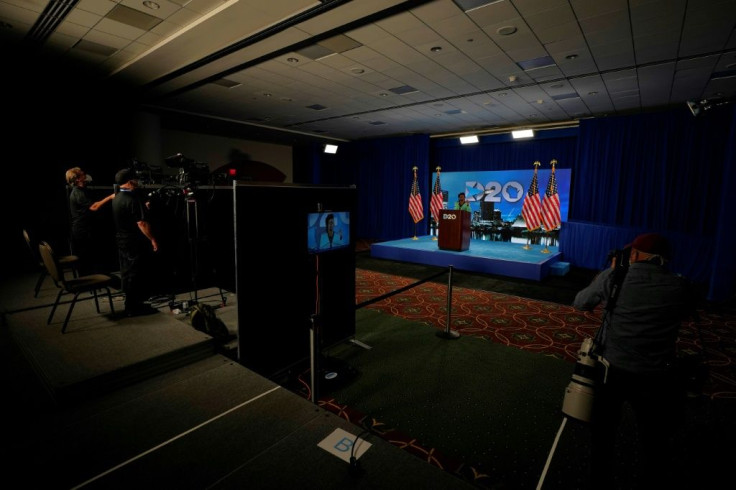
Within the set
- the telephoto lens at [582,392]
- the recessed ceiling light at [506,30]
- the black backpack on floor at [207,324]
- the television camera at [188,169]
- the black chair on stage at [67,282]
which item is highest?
the recessed ceiling light at [506,30]

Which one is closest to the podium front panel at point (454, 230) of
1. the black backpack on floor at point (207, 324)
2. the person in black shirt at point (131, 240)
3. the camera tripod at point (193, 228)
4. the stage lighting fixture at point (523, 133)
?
the stage lighting fixture at point (523, 133)

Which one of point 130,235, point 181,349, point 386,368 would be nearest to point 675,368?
point 386,368

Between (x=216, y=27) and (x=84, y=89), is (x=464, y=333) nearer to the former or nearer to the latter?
(x=216, y=27)

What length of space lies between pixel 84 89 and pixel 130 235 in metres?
4.69

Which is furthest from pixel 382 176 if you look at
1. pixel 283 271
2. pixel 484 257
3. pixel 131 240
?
pixel 283 271

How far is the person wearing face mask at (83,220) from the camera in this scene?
179 inches

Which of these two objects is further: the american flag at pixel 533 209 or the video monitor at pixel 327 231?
the american flag at pixel 533 209

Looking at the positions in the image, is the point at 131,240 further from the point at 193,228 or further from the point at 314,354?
the point at 314,354

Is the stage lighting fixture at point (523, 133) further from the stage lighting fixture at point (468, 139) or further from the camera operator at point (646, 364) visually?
the camera operator at point (646, 364)

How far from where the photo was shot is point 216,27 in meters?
4.27

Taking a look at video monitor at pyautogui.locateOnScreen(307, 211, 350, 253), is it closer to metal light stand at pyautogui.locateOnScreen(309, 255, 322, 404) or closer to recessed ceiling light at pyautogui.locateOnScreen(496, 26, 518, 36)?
metal light stand at pyautogui.locateOnScreen(309, 255, 322, 404)

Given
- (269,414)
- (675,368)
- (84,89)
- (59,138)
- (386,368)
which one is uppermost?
(84,89)

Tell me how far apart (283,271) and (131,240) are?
201cm

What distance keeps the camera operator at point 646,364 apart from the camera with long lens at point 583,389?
0.10 ft
